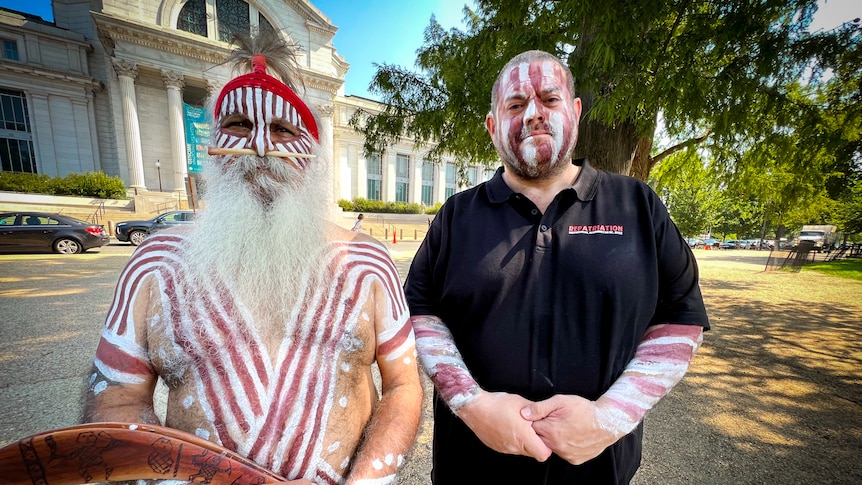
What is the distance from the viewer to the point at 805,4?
2822 mm

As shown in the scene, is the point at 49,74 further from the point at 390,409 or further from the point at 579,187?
the point at 579,187

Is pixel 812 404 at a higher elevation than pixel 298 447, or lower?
lower

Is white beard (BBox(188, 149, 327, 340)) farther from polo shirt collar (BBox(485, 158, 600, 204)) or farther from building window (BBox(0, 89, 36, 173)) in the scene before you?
building window (BBox(0, 89, 36, 173))

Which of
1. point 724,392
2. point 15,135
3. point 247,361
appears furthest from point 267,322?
point 15,135

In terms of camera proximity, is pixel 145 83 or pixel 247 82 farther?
pixel 145 83

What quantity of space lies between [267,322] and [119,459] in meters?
0.49

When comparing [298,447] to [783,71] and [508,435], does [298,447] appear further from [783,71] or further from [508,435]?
[783,71]

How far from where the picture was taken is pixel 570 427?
3.75ft

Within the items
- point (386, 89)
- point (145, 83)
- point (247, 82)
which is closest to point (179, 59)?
point (145, 83)

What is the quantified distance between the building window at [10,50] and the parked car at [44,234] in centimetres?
2471

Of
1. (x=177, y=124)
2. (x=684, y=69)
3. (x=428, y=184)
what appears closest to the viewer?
(x=684, y=69)

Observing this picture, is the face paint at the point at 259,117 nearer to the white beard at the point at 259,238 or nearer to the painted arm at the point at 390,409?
the white beard at the point at 259,238

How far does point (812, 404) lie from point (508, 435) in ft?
13.5

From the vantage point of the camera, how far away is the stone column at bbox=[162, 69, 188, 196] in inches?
945
